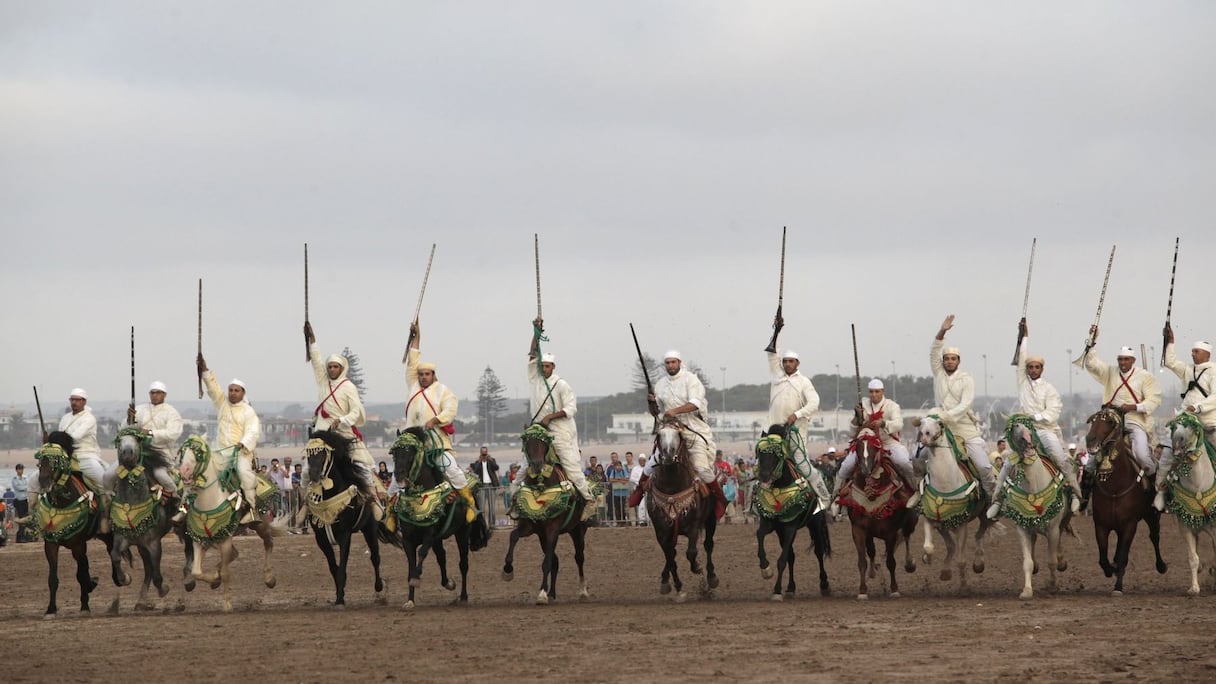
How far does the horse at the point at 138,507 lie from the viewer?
19.9m

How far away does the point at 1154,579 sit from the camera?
22516mm

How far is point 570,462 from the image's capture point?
21172 mm

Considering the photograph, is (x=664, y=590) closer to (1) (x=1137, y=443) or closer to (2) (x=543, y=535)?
(2) (x=543, y=535)

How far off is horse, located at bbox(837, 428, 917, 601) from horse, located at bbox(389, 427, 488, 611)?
4.81 m

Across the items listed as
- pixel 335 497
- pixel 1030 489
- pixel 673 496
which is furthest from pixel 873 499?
pixel 335 497

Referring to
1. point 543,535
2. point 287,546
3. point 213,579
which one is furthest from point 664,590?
point 287,546

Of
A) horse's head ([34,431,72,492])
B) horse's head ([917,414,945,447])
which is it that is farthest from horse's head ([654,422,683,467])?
horse's head ([34,431,72,492])

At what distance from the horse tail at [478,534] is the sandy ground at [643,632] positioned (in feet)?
2.68

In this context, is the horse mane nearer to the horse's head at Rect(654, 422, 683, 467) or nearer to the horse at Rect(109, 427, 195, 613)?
the horse at Rect(109, 427, 195, 613)

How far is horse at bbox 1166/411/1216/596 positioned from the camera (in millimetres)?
19578

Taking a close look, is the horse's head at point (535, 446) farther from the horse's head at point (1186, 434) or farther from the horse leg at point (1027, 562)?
the horse's head at point (1186, 434)

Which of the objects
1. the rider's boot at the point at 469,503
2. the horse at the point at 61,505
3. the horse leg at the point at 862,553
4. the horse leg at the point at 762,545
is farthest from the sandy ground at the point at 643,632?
the rider's boot at the point at 469,503

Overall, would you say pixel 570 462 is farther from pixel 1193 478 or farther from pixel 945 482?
pixel 1193 478

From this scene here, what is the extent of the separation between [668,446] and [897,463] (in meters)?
2.91
